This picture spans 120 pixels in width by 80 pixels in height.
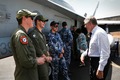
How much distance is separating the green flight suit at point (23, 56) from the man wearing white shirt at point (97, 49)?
1.05 m

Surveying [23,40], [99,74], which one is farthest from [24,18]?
[99,74]

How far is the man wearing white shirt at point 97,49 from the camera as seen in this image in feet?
9.90

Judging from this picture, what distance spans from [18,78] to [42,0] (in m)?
2.88

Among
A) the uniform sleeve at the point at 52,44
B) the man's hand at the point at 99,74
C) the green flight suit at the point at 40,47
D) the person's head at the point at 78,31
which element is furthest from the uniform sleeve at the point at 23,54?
the person's head at the point at 78,31

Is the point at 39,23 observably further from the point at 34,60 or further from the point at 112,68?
the point at 112,68

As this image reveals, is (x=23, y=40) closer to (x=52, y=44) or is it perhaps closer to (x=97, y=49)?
(x=97, y=49)

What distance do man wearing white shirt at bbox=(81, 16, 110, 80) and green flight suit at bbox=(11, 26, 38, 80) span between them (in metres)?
1.05

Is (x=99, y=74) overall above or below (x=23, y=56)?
below

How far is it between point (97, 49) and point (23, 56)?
1.29 m

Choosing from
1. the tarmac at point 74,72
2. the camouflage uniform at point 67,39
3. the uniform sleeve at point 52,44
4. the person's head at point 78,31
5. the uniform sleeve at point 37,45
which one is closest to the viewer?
the uniform sleeve at point 37,45

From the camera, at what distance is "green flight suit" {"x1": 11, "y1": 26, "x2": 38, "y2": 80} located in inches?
96.1

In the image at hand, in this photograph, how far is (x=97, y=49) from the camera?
3189mm

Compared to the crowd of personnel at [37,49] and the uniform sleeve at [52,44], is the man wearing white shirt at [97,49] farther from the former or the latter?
the uniform sleeve at [52,44]

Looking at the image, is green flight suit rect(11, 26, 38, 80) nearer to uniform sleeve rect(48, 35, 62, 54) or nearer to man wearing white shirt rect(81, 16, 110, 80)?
man wearing white shirt rect(81, 16, 110, 80)
